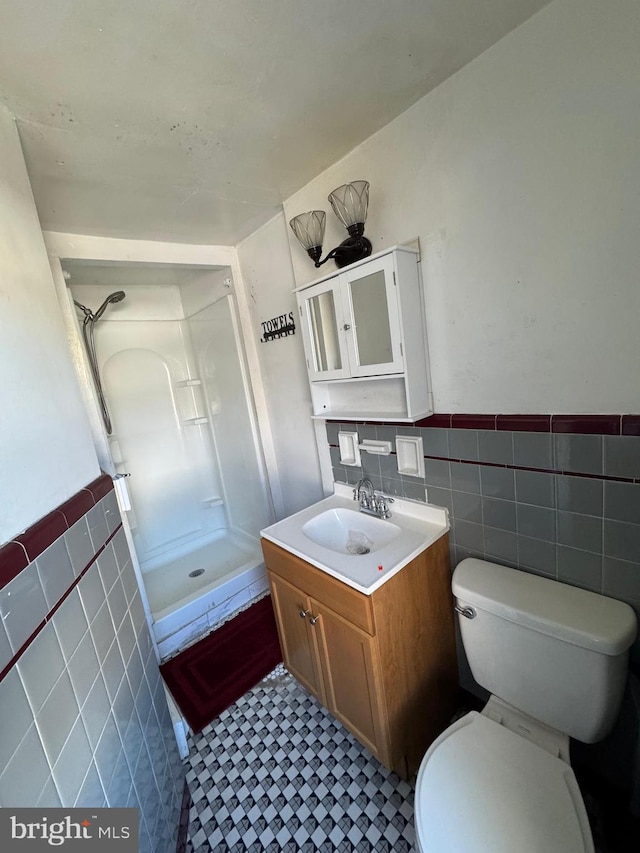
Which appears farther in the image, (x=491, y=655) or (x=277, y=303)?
(x=277, y=303)

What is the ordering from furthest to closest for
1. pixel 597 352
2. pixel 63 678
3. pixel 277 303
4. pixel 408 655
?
1. pixel 277 303
2. pixel 408 655
3. pixel 597 352
4. pixel 63 678

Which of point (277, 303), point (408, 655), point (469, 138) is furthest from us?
point (277, 303)

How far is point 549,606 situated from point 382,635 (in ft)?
1.57

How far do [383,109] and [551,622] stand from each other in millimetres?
1588

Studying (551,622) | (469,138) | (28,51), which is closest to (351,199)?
(469,138)

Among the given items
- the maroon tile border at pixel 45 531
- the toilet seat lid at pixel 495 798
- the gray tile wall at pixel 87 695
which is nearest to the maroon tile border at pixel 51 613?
the gray tile wall at pixel 87 695

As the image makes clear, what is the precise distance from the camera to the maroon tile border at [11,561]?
601 millimetres

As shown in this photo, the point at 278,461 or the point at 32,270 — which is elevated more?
the point at 32,270

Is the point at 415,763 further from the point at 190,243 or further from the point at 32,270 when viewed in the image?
the point at 190,243

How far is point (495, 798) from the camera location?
0.83 m

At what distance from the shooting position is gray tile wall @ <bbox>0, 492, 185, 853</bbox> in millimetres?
596

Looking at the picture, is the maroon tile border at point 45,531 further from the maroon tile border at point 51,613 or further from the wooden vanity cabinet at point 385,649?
the wooden vanity cabinet at point 385,649

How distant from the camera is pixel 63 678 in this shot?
28.3 inches

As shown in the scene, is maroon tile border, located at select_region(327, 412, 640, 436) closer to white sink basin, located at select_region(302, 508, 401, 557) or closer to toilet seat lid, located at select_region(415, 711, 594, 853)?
white sink basin, located at select_region(302, 508, 401, 557)
